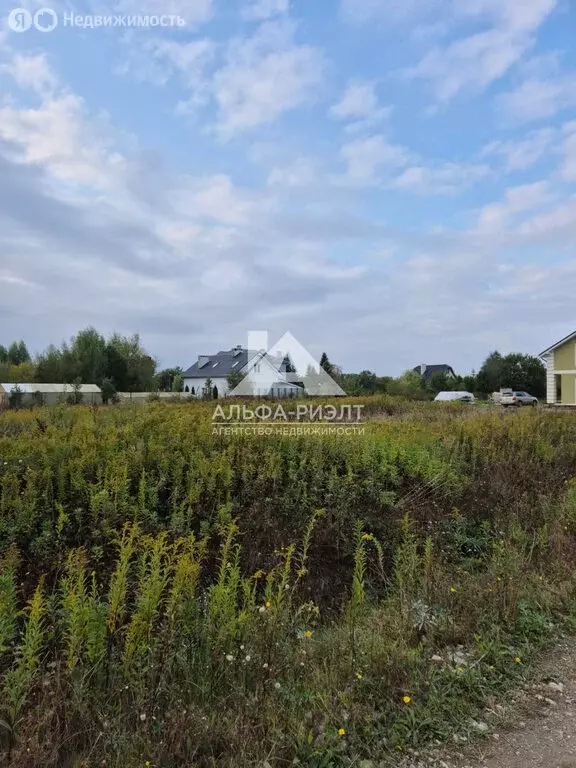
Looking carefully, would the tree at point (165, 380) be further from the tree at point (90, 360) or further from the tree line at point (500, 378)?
the tree line at point (500, 378)

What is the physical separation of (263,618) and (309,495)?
2.04 meters

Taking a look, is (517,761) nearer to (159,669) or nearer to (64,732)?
(159,669)

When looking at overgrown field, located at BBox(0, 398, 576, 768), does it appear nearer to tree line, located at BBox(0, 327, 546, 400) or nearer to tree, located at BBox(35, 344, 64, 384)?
tree line, located at BBox(0, 327, 546, 400)

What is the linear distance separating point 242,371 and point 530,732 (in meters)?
35.6

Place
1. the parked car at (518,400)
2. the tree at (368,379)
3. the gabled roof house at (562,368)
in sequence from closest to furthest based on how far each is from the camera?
1. the gabled roof house at (562,368)
2. the parked car at (518,400)
3. the tree at (368,379)

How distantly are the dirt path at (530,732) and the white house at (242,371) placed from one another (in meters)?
25.2

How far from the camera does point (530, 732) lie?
1.95 m

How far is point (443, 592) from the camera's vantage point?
3.11 metres

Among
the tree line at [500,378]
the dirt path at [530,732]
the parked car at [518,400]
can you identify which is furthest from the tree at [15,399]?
the tree line at [500,378]

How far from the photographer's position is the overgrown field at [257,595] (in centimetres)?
190

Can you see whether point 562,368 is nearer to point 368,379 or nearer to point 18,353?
point 368,379

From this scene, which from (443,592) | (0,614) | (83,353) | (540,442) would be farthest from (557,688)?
(83,353)

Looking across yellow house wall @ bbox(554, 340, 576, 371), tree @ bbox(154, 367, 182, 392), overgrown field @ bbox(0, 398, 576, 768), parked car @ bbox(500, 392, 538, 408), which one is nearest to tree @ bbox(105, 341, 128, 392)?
tree @ bbox(154, 367, 182, 392)

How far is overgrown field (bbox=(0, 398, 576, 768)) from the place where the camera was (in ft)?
6.22
